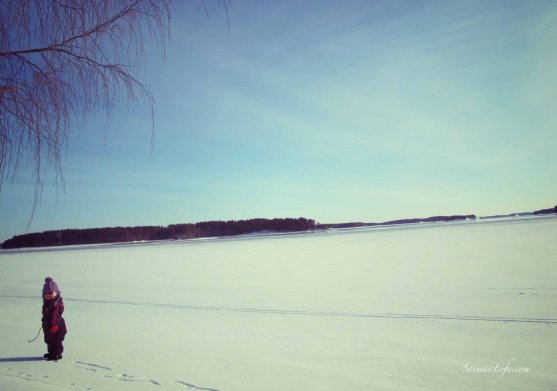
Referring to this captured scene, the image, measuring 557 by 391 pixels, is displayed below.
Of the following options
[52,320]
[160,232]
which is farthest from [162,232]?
[52,320]

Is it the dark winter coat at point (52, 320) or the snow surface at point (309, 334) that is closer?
the snow surface at point (309, 334)

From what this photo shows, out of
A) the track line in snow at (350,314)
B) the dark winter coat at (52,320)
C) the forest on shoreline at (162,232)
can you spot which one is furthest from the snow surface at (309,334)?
the forest on shoreline at (162,232)

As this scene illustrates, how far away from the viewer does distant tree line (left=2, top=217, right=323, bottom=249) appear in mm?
71375

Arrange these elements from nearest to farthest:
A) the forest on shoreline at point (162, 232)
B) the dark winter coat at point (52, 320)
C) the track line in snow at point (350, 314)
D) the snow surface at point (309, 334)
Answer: the snow surface at point (309, 334), the dark winter coat at point (52, 320), the track line in snow at point (350, 314), the forest on shoreline at point (162, 232)

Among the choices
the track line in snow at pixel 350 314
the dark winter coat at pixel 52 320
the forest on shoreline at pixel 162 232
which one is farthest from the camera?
the forest on shoreline at pixel 162 232

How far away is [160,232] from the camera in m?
75.3

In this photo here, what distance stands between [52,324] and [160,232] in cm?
7572

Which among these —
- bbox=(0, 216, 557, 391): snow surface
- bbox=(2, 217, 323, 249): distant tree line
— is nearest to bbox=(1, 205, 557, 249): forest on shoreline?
bbox=(2, 217, 323, 249): distant tree line

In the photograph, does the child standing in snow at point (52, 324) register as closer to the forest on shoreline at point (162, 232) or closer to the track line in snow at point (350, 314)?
the track line in snow at point (350, 314)

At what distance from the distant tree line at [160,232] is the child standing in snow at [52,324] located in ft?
212

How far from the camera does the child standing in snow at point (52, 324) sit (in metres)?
4.26

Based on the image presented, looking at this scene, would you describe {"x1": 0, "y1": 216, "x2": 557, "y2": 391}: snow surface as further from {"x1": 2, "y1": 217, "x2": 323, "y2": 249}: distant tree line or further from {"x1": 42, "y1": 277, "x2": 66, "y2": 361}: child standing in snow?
{"x1": 2, "y1": 217, "x2": 323, "y2": 249}: distant tree line

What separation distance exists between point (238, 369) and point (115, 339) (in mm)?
2567

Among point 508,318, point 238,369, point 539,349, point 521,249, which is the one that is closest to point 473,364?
point 539,349
